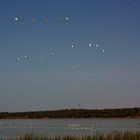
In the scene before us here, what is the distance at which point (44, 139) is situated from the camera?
123 feet

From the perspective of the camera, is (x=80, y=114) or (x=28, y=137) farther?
(x=80, y=114)

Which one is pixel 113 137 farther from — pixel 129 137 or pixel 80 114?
pixel 80 114

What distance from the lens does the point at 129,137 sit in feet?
122

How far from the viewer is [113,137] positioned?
37344 mm

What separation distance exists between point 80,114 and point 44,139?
473 ft

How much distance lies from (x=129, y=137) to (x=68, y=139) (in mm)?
4549

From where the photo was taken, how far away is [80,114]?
181 m

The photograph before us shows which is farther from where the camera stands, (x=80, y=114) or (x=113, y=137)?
(x=80, y=114)

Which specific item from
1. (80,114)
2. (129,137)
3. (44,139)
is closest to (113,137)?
(129,137)

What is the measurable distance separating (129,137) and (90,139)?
9.70ft

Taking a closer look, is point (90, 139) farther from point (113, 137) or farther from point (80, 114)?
point (80, 114)

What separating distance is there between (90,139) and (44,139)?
357 cm

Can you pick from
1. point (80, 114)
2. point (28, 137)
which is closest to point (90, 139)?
point (28, 137)

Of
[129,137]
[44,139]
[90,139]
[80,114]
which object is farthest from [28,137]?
[80,114]
